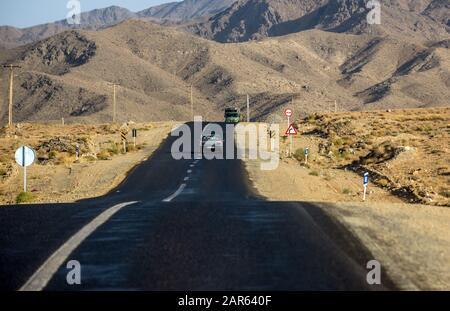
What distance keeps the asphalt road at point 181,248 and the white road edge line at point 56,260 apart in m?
0.01

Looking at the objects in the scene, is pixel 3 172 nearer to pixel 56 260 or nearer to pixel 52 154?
pixel 52 154

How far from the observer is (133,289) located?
758cm

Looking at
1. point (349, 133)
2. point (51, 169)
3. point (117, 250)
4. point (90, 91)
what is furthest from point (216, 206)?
point (90, 91)

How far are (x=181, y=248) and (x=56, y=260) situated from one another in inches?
63.7

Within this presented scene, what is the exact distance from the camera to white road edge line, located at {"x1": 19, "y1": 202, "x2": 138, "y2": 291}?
7.85m

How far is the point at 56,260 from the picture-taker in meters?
8.91

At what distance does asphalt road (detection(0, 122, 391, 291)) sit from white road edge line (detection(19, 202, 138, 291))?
0.5 inches

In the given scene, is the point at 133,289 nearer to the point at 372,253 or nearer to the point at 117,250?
the point at 117,250

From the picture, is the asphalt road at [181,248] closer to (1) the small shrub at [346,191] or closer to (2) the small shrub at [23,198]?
(2) the small shrub at [23,198]

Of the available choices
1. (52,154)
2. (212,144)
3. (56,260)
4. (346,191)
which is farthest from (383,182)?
(56,260)

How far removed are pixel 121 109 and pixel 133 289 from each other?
16048 centimetres

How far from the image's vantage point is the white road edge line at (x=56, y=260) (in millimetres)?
7852

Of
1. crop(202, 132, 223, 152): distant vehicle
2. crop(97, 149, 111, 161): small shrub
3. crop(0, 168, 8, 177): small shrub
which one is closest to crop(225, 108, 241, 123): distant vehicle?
crop(202, 132, 223, 152): distant vehicle

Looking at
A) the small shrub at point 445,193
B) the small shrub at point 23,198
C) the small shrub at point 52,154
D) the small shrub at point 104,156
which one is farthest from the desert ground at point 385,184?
the small shrub at point 52,154
